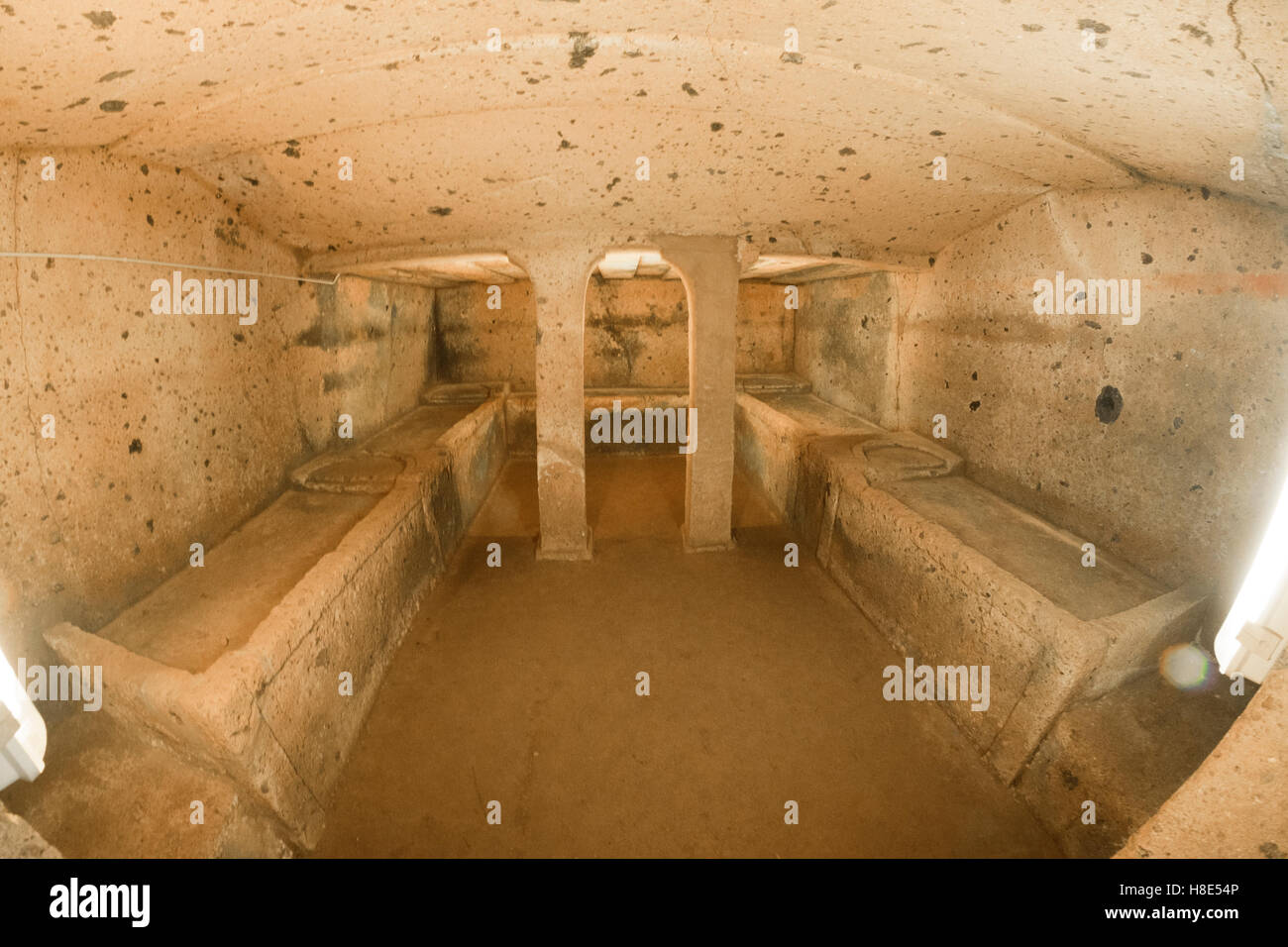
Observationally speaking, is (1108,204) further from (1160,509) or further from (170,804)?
(170,804)

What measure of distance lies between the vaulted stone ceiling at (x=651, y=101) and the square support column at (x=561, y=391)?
452 millimetres

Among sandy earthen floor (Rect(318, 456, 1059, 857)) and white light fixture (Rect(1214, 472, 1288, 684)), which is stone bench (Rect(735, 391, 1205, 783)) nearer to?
sandy earthen floor (Rect(318, 456, 1059, 857))

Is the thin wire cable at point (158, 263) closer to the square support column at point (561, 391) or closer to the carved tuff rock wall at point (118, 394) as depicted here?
the carved tuff rock wall at point (118, 394)

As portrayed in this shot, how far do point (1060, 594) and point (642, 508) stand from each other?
3900mm

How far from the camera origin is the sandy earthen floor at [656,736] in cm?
247

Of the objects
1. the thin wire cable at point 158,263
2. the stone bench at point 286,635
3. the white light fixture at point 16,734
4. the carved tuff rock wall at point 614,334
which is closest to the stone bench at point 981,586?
the stone bench at point 286,635

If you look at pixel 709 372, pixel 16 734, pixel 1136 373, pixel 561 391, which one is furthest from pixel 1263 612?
pixel 561 391

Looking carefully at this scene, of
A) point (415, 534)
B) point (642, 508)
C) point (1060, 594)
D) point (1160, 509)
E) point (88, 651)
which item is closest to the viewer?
point (88, 651)

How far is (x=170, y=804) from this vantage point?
6.52 feet

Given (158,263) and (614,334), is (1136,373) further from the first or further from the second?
(614,334)

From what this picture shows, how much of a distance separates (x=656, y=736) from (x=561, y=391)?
2.66 m

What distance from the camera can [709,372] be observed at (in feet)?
15.4

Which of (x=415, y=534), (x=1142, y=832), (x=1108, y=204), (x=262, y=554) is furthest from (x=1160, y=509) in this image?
(x=262, y=554)

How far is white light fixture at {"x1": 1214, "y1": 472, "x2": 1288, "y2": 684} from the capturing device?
1.30 meters
